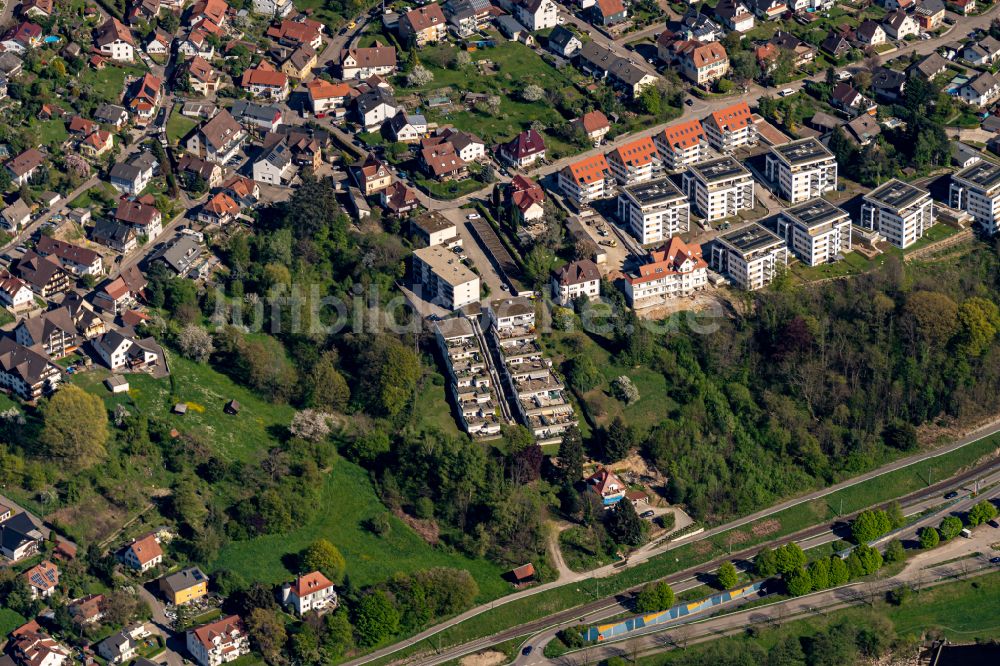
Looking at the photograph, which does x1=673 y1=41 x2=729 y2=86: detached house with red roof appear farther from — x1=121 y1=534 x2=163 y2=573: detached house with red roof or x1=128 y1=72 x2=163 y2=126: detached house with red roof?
x1=121 y1=534 x2=163 y2=573: detached house with red roof

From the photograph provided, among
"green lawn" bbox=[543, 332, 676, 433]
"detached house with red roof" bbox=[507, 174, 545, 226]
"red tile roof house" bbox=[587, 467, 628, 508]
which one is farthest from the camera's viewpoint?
"detached house with red roof" bbox=[507, 174, 545, 226]

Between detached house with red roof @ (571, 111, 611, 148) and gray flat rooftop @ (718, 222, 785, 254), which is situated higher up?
detached house with red roof @ (571, 111, 611, 148)

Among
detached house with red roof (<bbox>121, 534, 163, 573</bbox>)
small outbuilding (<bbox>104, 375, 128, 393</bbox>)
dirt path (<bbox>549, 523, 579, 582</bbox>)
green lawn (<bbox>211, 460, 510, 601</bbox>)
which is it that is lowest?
dirt path (<bbox>549, 523, 579, 582</bbox>)

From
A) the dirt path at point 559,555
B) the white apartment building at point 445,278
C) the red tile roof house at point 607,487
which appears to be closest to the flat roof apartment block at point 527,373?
the white apartment building at point 445,278

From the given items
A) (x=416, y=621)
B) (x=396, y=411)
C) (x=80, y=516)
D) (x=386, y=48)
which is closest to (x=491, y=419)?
(x=396, y=411)

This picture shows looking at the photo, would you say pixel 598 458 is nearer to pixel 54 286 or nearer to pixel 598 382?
pixel 598 382

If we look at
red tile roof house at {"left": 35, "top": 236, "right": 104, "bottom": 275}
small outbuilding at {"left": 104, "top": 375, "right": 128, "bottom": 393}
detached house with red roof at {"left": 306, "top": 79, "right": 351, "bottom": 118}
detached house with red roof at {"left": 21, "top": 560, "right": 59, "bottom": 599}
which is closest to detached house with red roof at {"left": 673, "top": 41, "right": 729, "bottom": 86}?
detached house with red roof at {"left": 306, "top": 79, "right": 351, "bottom": 118}

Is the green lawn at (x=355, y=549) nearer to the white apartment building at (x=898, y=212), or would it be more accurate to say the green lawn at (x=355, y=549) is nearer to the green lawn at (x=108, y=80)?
the green lawn at (x=108, y=80)
